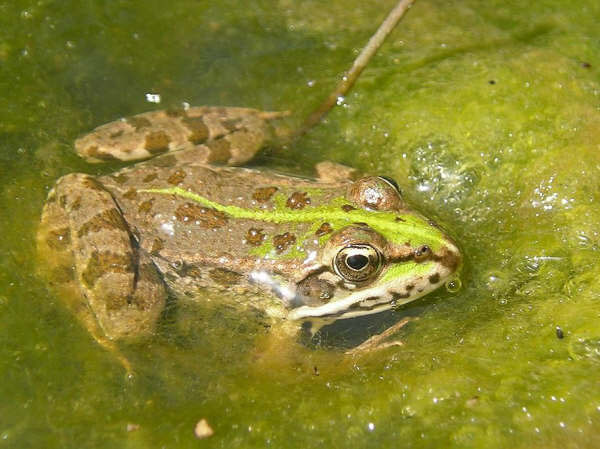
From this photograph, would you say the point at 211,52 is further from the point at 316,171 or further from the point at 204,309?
the point at 204,309

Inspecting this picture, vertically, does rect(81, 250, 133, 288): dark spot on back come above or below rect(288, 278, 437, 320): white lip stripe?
above

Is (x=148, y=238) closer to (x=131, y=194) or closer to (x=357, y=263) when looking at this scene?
(x=131, y=194)

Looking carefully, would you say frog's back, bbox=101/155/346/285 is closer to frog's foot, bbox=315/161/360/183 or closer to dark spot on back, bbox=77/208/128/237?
dark spot on back, bbox=77/208/128/237

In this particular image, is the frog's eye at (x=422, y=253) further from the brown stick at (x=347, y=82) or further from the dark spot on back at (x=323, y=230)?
the brown stick at (x=347, y=82)

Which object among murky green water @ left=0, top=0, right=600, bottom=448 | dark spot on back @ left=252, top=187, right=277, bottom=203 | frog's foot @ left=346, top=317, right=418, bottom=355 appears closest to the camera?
murky green water @ left=0, top=0, right=600, bottom=448

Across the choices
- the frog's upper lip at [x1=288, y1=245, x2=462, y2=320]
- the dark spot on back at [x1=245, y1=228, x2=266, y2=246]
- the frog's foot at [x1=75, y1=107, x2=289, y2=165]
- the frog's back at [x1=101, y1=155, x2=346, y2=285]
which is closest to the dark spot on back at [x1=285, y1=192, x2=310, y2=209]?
the frog's back at [x1=101, y1=155, x2=346, y2=285]

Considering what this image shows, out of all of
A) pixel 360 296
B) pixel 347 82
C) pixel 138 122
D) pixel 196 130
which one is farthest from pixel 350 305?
pixel 138 122
